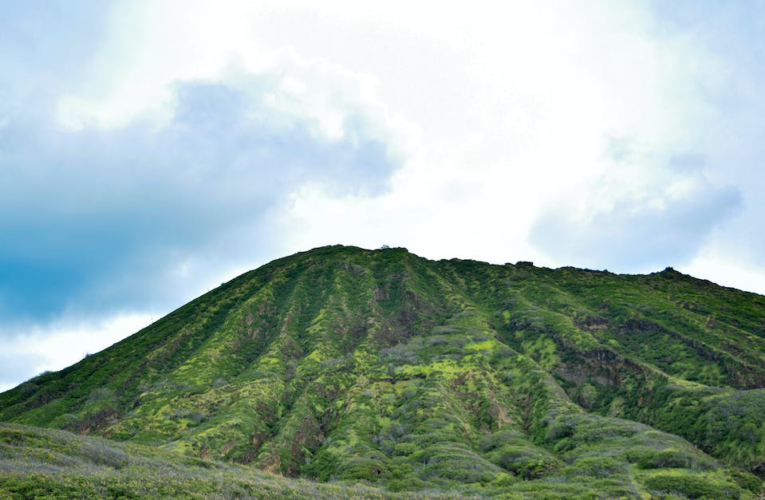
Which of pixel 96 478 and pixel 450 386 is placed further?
pixel 450 386

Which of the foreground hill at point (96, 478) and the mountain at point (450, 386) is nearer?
the foreground hill at point (96, 478)

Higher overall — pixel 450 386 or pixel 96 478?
pixel 450 386

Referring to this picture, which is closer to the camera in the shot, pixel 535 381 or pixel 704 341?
pixel 535 381

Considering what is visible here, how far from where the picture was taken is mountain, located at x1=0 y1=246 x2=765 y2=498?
58.0m

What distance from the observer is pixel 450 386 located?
88.1 metres

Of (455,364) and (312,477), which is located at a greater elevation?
(455,364)

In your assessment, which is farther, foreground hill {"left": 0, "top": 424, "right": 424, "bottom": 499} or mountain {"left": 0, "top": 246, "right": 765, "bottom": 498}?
mountain {"left": 0, "top": 246, "right": 765, "bottom": 498}

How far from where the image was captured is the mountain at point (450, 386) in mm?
58031

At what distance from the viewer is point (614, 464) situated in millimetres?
54406

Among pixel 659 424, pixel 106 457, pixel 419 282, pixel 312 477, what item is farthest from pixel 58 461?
pixel 419 282

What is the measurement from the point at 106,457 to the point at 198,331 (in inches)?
3839

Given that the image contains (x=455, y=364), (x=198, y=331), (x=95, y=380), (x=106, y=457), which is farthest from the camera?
(x=198, y=331)

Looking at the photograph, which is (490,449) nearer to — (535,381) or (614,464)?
(614,464)

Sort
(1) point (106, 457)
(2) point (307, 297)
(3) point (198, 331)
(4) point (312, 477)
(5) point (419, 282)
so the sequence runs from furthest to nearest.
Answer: (5) point (419, 282)
(2) point (307, 297)
(3) point (198, 331)
(4) point (312, 477)
(1) point (106, 457)
